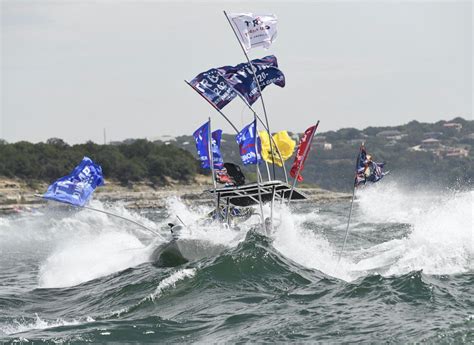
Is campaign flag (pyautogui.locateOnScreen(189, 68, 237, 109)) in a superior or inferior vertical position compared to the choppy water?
superior

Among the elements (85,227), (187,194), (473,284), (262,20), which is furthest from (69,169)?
(473,284)

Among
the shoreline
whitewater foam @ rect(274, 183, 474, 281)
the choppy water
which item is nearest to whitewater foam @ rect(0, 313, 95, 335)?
the choppy water

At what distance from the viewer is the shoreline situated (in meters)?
85.8

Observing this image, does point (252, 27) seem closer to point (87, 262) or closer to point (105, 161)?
point (87, 262)

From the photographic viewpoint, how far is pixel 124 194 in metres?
98.6

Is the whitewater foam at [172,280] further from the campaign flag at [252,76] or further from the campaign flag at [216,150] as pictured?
the campaign flag at [216,150]

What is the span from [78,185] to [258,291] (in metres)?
7.83

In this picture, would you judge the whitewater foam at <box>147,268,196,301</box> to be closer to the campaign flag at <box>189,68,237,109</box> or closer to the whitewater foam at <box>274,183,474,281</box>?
the whitewater foam at <box>274,183,474,281</box>

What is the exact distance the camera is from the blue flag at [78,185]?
1011 inches

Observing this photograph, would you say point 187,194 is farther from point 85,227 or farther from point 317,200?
point 85,227

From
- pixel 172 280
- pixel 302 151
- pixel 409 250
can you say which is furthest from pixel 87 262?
pixel 409 250

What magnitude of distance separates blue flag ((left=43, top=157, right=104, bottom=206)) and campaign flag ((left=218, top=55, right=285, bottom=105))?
475 cm

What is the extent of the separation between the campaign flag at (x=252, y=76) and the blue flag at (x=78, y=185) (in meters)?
4.75

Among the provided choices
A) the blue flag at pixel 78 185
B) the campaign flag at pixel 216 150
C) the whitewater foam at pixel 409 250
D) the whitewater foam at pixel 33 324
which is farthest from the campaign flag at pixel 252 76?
the whitewater foam at pixel 33 324
